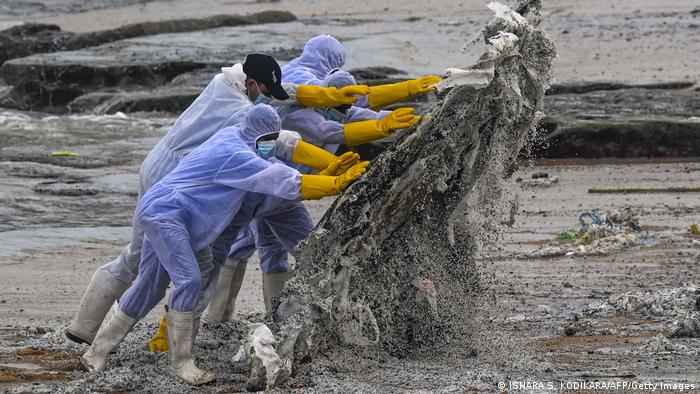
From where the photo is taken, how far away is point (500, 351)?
25.8 feet

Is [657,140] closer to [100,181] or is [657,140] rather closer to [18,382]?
[100,181]

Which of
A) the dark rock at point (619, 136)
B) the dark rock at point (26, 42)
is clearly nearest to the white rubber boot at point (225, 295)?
the dark rock at point (619, 136)

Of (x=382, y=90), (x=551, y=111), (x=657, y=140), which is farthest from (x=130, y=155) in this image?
(x=382, y=90)

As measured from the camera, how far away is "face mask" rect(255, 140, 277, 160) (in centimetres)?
760

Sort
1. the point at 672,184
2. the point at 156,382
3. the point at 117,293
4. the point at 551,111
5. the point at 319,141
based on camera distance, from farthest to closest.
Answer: the point at 551,111 → the point at 672,184 → the point at 319,141 → the point at 117,293 → the point at 156,382

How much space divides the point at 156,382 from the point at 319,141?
209cm

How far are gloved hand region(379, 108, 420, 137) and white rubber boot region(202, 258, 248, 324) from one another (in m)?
1.58

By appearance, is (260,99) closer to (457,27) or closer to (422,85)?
(422,85)

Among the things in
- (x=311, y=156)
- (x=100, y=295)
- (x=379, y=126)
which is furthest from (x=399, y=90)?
(x=100, y=295)

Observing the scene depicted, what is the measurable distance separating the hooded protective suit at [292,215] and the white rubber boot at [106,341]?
1035 millimetres

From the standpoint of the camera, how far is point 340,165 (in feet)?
24.3

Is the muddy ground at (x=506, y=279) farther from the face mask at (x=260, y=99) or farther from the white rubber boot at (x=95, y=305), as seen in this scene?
the face mask at (x=260, y=99)

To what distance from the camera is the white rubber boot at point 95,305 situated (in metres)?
8.07

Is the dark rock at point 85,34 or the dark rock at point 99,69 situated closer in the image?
the dark rock at point 99,69
